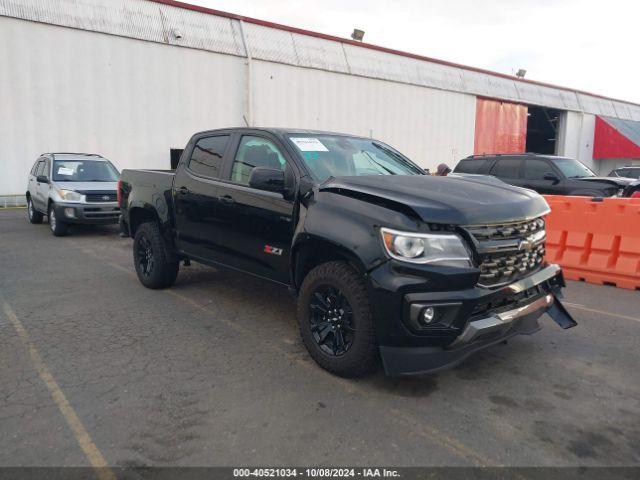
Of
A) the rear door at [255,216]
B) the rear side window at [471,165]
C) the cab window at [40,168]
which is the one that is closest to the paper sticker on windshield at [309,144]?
the rear door at [255,216]

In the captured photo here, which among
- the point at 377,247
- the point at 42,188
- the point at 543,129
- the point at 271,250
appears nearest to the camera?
the point at 377,247

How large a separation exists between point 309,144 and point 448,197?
4.88 feet

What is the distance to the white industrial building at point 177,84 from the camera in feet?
48.2

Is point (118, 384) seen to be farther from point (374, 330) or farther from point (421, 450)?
point (421, 450)

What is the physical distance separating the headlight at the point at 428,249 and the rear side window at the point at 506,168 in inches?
349

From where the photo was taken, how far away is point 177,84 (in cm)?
1712

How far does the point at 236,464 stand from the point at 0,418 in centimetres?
160

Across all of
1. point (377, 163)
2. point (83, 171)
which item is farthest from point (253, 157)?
point (83, 171)

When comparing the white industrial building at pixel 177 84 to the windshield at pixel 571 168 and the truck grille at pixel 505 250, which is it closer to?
the windshield at pixel 571 168

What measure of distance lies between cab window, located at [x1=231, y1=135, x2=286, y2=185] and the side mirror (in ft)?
1.05

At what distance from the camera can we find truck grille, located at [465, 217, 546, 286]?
10.4 feet

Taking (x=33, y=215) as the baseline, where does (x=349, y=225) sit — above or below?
above

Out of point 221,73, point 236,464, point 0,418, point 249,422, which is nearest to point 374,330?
point 249,422

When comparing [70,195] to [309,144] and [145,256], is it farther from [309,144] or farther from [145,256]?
[309,144]
